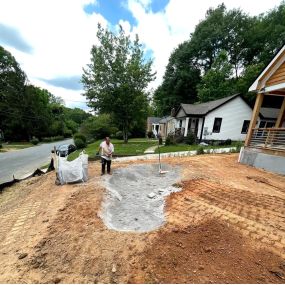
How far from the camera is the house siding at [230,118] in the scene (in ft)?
61.3

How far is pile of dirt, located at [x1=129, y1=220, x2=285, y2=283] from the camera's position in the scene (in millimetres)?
2521

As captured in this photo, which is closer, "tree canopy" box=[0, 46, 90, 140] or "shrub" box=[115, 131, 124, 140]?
"shrub" box=[115, 131, 124, 140]

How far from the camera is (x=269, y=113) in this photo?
19.8 m

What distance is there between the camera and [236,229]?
11.7 ft

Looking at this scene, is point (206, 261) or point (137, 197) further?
point (137, 197)

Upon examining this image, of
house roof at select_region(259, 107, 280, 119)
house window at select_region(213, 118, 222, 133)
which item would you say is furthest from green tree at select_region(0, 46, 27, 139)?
house roof at select_region(259, 107, 280, 119)

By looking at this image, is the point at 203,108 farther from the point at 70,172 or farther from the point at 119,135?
the point at 119,135

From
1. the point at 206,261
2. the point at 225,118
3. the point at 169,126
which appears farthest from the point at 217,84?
the point at 206,261

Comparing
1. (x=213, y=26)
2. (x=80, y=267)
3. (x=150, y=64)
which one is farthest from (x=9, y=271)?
(x=213, y=26)

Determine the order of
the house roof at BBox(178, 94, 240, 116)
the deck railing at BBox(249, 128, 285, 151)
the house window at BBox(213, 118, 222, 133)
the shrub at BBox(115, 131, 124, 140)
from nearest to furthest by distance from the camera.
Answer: the deck railing at BBox(249, 128, 285, 151) < the house roof at BBox(178, 94, 240, 116) < the house window at BBox(213, 118, 222, 133) < the shrub at BBox(115, 131, 124, 140)

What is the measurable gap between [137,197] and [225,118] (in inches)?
635

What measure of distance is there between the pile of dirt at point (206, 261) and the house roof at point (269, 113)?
19.6m

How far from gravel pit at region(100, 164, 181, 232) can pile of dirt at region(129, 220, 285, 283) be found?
768mm

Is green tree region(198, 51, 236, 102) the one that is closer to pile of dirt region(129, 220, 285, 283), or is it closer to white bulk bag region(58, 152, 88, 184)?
white bulk bag region(58, 152, 88, 184)
